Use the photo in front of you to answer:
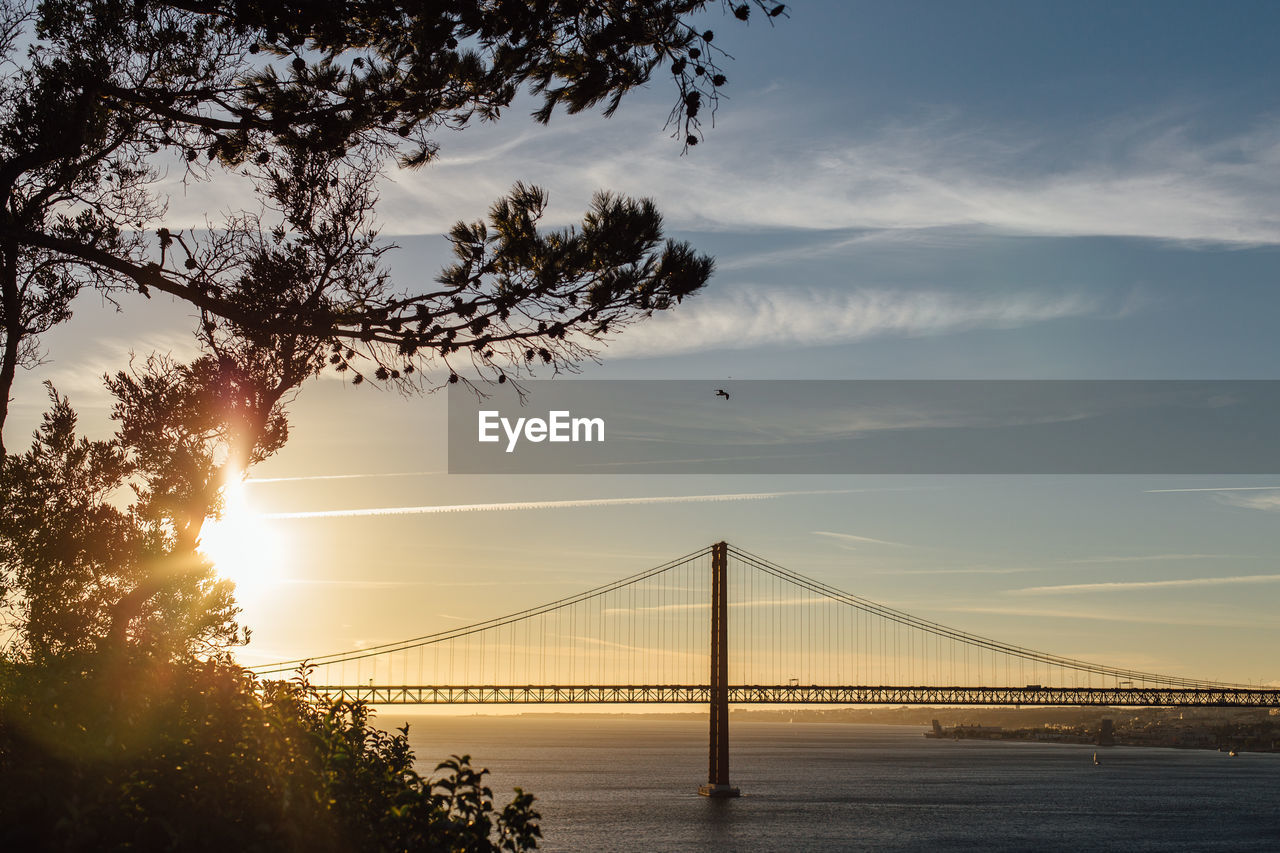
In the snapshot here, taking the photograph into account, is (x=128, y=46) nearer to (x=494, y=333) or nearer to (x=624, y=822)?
(x=494, y=333)

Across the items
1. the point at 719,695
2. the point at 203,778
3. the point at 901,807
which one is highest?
the point at 203,778

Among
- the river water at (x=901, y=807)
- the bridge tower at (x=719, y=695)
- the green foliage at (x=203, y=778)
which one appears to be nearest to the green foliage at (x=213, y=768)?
the green foliage at (x=203, y=778)

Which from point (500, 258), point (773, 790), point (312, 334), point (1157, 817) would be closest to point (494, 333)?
point (500, 258)

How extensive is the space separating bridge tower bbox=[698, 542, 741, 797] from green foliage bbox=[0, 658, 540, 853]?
58.6 metres

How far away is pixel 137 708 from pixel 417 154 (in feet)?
22.7

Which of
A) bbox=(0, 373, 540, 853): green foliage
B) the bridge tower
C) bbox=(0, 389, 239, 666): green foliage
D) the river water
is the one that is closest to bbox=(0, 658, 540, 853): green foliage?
bbox=(0, 373, 540, 853): green foliage

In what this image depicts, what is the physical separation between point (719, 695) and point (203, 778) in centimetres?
6191

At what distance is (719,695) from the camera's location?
67562 millimetres

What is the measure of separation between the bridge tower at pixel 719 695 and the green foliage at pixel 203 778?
58599 millimetres

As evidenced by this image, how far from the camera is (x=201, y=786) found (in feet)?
25.5

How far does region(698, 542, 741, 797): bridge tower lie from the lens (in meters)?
67.1

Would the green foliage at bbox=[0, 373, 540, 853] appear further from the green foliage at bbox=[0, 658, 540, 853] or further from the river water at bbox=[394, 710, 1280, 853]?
the river water at bbox=[394, 710, 1280, 853]

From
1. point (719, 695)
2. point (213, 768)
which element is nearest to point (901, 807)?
point (719, 695)

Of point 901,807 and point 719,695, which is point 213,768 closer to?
point 719,695
